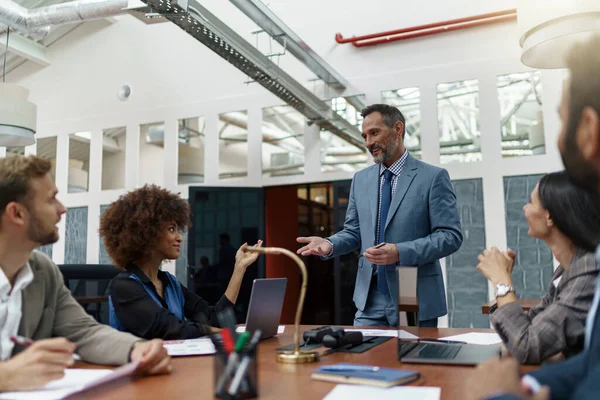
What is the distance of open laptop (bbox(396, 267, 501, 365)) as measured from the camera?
4.63ft

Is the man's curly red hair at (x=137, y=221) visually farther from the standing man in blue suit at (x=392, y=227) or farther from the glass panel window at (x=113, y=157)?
the glass panel window at (x=113, y=157)

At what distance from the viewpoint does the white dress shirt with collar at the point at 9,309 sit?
1.31 meters

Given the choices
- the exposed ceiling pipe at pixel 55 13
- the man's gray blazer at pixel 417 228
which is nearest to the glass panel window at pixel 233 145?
the exposed ceiling pipe at pixel 55 13

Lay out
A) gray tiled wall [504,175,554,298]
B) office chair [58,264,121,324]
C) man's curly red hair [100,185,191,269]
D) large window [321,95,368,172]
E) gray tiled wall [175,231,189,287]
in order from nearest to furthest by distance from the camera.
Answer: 1. man's curly red hair [100,185,191,269]
2. office chair [58,264,121,324]
3. gray tiled wall [504,175,554,298]
4. large window [321,95,368,172]
5. gray tiled wall [175,231,189,287]

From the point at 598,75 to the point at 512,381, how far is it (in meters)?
0.50

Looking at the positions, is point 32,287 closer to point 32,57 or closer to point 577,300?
point 577,300

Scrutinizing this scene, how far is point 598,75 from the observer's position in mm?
847

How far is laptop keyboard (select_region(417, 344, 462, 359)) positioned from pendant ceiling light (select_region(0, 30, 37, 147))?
4209 millimetres

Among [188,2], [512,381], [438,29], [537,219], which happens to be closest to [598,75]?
[512,381]

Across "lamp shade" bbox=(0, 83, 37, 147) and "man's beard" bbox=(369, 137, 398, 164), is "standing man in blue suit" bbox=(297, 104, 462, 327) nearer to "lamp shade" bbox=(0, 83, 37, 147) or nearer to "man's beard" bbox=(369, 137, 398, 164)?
"man's beard" bbox=(369, 137, 398, 164)

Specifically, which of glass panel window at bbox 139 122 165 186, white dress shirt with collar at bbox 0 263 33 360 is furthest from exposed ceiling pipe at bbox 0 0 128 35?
white dress shirt with collar at bbox 0 263 33 360

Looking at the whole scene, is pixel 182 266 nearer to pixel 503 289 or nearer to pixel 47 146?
pixel 47 146

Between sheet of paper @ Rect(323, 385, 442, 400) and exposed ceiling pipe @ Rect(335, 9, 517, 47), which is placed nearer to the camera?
sheet of paper @ Rect(323, 385, 442, 400)

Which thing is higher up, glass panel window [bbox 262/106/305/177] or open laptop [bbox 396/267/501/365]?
glass panel window [bbox 262/106/305/177]
